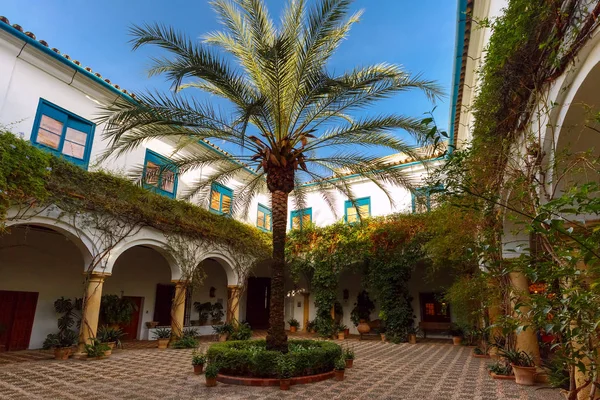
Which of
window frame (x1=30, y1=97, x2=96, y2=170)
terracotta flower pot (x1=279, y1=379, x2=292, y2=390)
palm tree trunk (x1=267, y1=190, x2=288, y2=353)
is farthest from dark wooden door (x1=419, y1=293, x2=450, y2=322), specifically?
window frame (x1=30, y1=97, x2=96, y2=170)

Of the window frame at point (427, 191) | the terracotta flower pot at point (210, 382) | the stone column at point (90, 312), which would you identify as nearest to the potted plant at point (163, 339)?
the stone column at point (90, 312)

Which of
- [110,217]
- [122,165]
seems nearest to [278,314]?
[110,217]

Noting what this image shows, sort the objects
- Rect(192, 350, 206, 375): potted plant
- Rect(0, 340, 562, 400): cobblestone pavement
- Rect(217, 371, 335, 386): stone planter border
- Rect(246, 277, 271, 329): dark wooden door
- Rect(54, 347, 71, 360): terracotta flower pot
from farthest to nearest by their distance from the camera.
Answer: Rect(246, 277, 271, 329): dark wooden door
Rect(54, 347, 71, 360): terracotta flower pot
Rect(192, 350, 206, 375): potted plant
Rect(217, 371, 335, 386): stone planter border
Rect(0, 340, 562, 400): cobblestone pavement

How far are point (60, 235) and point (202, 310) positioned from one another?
6811mm

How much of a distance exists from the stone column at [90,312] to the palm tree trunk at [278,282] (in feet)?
17.0

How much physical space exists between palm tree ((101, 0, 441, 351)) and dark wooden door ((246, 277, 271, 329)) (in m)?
12.5

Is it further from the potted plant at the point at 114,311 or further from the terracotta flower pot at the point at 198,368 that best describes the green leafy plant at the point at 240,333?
the terracotta flower pot at the point at 198,368

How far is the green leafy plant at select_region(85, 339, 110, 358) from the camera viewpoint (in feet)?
30.6

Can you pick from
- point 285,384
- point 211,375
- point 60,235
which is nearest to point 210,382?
point 211,375

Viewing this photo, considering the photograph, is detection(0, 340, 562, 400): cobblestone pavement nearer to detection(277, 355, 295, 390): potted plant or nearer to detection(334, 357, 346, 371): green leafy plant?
detection(277, 355, 295, 390): potted plant

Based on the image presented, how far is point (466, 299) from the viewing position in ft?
31.5

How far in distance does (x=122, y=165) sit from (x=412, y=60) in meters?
9.44

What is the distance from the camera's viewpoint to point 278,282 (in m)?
7.84

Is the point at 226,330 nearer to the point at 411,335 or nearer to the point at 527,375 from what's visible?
the point at 411,335
